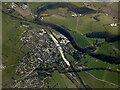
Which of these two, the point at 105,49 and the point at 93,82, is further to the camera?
the point at 105,49

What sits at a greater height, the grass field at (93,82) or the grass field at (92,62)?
the grass field at (92,62)

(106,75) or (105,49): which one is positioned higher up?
(105,49)

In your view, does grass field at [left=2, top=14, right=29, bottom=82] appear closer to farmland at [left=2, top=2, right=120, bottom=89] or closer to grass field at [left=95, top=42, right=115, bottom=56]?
farmland at [left=2, top=2, right=120, bottom=89]

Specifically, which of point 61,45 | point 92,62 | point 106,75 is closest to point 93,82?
point 106,75

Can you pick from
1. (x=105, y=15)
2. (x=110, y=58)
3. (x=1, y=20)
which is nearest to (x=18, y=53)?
(x=1, y=20)

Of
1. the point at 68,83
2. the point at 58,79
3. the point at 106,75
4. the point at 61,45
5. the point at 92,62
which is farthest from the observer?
the point at 61,45

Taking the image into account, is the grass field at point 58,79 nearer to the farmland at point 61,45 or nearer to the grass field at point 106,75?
the farmland at point 61,45

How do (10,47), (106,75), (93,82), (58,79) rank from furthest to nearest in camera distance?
(10,47) → (106,75) → (58,79) → (93,82)

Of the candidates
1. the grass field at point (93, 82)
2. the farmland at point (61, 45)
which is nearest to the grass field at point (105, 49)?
the farmland at point (61, 45)

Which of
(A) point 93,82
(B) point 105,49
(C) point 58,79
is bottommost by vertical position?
(A) point 93,82

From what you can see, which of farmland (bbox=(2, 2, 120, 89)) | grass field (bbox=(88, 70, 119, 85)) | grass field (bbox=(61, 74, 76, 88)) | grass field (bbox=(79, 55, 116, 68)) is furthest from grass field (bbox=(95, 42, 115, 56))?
grass field (bbox=(61, 74, 76, 88))

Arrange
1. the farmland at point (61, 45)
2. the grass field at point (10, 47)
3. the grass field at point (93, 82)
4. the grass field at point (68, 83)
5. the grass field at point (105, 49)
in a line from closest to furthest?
the grass field at point (93, 82) → the grass field at point (68, 83) → the farmland at point (61, 45) → the grass field at point (10, 47) → the grass field at point (105, 49)

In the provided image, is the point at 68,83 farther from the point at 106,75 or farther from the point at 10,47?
the point at 10,47
